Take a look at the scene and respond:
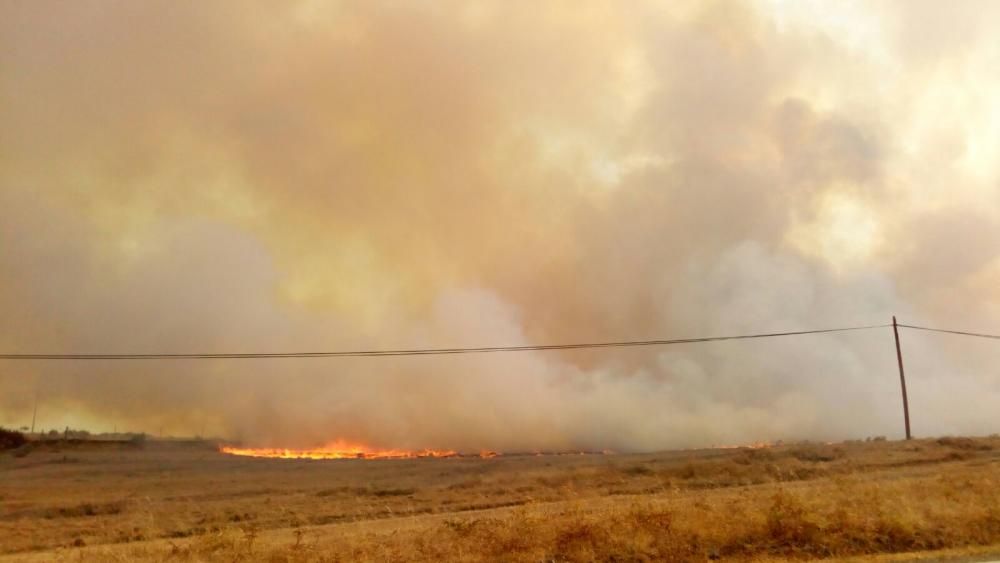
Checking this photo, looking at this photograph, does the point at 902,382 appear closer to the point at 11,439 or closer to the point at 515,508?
the point at 515,508

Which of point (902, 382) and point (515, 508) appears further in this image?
point (902, 382)

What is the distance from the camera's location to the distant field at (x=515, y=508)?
62.2 feet

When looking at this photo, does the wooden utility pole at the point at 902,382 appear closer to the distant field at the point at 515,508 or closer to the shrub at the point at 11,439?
the distant field at the point at 515,508

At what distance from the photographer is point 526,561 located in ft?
59.8

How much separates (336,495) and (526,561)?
1281 inches

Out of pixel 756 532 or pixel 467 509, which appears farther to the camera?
pixel 467 509

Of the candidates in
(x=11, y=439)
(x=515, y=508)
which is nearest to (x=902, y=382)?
(x=515, y=508)

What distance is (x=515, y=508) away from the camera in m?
34.2

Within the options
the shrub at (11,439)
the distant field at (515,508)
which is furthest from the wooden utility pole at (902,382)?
the shrub at (11,439)

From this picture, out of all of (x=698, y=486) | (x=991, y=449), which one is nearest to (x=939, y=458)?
(x=991, y=449)

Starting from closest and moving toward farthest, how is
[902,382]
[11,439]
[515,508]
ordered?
[515,508] < [902,382] < [11,439]

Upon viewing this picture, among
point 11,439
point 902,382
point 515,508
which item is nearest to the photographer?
point 515,508

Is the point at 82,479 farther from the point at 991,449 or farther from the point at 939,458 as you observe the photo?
the point at 991,449

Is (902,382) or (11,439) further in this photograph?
(11,439)
